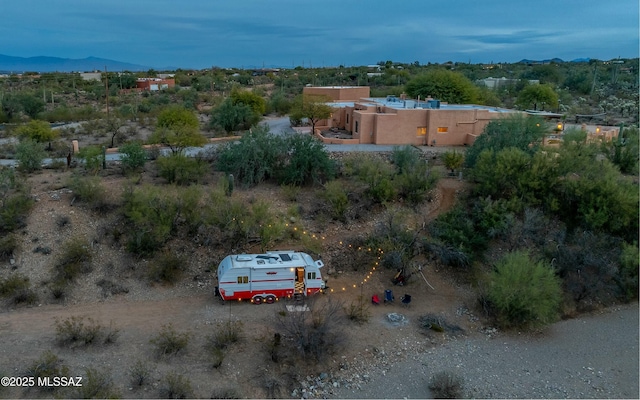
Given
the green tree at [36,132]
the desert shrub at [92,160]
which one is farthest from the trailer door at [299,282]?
the green tree at [36,132]

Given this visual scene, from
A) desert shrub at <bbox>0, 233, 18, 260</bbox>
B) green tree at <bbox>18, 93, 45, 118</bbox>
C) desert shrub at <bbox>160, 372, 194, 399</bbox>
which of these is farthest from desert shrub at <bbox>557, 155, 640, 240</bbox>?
green tree at <bbox>18, 93, 45, 118</bbox>

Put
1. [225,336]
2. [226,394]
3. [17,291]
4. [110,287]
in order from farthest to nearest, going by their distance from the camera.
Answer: [110,287], [17,291], [225,336], [226,394]

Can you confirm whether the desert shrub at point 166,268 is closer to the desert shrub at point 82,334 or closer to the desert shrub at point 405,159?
the desert shrub at point 82,334

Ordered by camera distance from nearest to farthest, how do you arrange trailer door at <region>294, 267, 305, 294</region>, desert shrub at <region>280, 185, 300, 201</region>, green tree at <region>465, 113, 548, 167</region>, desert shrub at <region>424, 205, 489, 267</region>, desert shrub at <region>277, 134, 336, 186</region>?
trailer door at <region>294, 267, 305, 294</region>
desert shrub at <region>424, 205, 489, 267</region>
desert shrub at <region>280, 185, 300, 201</region>
desert shrub at <region>277, 134, 336, 186</region>
green tree at <region>465, 113, 548, 167</region>

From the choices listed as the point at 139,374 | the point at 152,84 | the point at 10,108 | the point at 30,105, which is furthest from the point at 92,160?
the point at 152,84

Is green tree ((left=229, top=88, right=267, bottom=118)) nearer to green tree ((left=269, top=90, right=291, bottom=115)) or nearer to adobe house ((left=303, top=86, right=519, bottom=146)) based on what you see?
green tree ((left=269, top=90, right=291, bottom=115))

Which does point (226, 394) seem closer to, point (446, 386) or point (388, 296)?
point (446, 386)
